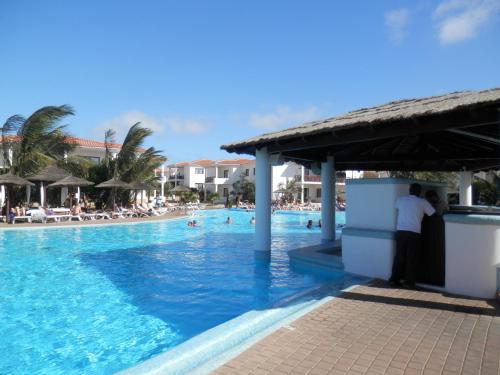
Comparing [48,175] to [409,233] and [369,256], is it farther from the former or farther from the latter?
[409,233]

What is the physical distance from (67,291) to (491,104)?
8404mm

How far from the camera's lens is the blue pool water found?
17.4 feet

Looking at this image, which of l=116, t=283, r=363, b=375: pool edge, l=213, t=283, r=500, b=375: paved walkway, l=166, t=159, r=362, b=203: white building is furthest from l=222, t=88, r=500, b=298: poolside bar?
l=166, t=159, r=362, b=203: white building

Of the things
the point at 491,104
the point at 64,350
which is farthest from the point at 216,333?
the point at 491,104

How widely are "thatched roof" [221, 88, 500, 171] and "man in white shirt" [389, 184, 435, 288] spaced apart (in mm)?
1371

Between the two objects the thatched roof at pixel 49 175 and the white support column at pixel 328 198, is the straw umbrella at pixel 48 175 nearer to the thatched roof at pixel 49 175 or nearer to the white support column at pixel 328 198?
the thatched roof at pixel 49 175

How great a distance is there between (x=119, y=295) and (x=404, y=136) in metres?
6.92

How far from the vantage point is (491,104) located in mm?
5352

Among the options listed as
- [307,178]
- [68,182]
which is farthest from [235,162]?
[68,182]

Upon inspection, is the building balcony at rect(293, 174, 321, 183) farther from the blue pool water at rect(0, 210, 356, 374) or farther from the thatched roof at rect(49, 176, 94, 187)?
the blue pool water at rect(0, 210, 356, 374)

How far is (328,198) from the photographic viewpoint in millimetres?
12906

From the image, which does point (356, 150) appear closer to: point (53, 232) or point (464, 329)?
point (464, 329)

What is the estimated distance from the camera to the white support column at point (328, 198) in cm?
1280

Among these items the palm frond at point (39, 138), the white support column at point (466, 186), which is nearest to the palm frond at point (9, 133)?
the palm frond at point (39, 138)
